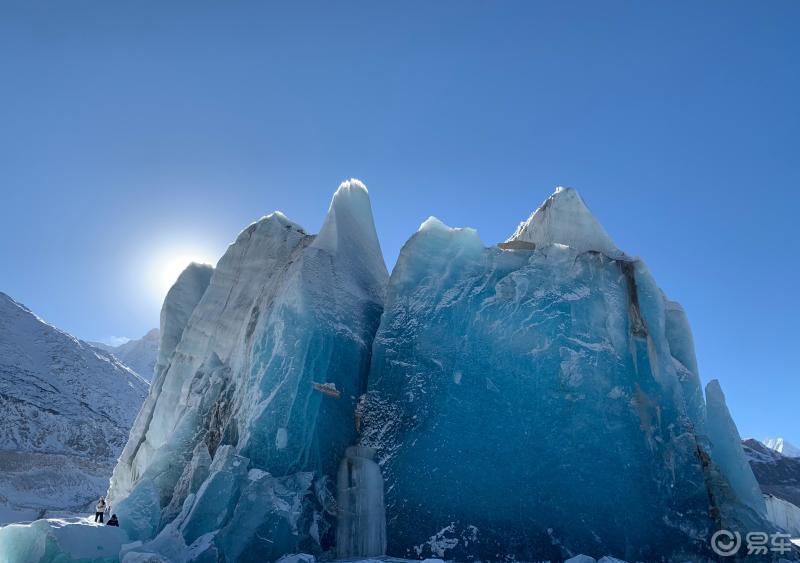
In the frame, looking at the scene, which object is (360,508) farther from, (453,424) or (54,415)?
(54,415)

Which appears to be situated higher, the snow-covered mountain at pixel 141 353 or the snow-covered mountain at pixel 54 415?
the snow-covered mountain at pixel 141 353

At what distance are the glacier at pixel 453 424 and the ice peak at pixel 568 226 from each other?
0.08m

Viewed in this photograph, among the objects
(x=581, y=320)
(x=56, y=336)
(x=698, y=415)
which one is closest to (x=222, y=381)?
(x=581, y=320)

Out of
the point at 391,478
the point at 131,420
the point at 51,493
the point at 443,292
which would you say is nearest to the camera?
the point at 391,478

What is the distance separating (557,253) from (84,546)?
13044 mm

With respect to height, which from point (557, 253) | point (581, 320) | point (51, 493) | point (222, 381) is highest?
point (557, 253)

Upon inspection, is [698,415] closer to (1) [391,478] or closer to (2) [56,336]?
(1) [391,478]

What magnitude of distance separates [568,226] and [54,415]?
5165 centimetres

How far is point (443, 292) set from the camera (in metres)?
17.1

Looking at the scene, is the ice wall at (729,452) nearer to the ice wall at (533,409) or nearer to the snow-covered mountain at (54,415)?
the ice wall at (533,409)

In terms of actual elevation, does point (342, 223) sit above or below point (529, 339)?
above

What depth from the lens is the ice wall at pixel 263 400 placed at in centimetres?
1293

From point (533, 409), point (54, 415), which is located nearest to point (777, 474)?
point (533, 409)

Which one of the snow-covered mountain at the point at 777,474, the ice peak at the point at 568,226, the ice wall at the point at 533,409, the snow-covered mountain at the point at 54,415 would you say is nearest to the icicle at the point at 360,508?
the ice wall at the point at 533,409
